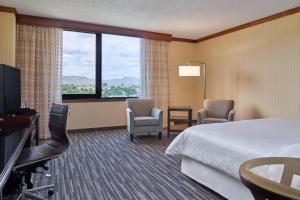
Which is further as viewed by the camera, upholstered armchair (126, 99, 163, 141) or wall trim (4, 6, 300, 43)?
upholstered armchair (126, 99, 163, 141)

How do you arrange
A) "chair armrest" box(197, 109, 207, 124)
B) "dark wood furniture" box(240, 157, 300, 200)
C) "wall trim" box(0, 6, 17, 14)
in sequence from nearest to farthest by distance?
"dark wood furniture" box(240, 157, 300, 200) < "wall trim" box(0, 6, 17, 14) < "chair armrest" box(197, 109, 207, 124)

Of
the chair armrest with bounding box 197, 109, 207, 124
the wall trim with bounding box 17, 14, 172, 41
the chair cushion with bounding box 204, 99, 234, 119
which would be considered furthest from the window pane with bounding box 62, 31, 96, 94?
the chair cushion with bounding box 204, 99, 234, 119

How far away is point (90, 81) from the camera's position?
5.72m

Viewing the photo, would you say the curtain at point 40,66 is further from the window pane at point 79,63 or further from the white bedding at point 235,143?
the white bedding at point 235,143

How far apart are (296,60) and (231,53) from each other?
5.48 feet

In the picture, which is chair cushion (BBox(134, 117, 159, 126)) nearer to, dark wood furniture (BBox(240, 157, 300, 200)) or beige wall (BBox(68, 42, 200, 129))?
beige wall (BBox(68, 42, 200, 129))

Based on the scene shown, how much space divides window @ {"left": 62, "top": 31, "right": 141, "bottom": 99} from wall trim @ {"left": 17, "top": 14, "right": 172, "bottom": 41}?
24 cm

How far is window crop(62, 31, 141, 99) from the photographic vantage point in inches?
216

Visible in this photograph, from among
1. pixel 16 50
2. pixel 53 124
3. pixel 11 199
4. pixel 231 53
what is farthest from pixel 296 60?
pixel 16 50

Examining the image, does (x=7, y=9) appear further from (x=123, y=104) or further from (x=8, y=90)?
(x=123, y=104)

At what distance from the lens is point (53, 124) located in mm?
2633

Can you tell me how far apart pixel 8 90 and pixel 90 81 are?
9.39 ft

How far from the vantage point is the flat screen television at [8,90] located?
2.68 meters

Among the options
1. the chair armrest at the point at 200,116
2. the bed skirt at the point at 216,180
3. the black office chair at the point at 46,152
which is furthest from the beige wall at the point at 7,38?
the chair armrest at the point at 200,116
